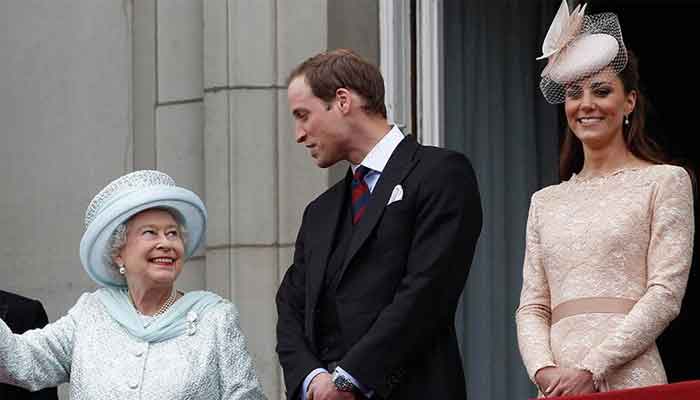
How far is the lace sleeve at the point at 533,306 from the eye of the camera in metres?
6.55

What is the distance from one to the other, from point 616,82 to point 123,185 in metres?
1.60

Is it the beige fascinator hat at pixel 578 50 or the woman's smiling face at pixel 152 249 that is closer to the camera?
Answer: the beige fascinator hat at pixel 578 50

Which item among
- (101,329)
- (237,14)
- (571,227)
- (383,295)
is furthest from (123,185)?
(237,14)

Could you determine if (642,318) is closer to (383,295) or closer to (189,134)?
(383,295)

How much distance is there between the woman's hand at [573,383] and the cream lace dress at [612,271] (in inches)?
1.1

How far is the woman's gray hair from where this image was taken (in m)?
6.89

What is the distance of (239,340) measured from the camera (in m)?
6.82

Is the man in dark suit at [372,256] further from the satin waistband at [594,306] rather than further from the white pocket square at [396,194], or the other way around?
the satin waistband at [594,306]

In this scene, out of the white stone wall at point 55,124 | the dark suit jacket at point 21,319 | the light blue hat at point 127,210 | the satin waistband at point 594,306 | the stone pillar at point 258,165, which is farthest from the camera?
the white stone wall at point 55,124

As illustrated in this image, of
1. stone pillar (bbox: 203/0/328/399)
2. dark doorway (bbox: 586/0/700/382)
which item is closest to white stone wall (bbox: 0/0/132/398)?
stone pillar (bbox: 203/0/328/399)

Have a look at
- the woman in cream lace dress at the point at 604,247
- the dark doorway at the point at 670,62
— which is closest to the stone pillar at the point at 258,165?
the dark doorway at the point at 670,62

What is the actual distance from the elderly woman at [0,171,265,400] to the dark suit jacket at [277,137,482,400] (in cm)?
22

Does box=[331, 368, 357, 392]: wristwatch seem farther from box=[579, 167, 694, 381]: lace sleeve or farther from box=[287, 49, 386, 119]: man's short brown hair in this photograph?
box=[287, 49, 386, 119]: man's short brown hair

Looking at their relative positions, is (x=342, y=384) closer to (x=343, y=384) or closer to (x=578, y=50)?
(x=343, y=384)
